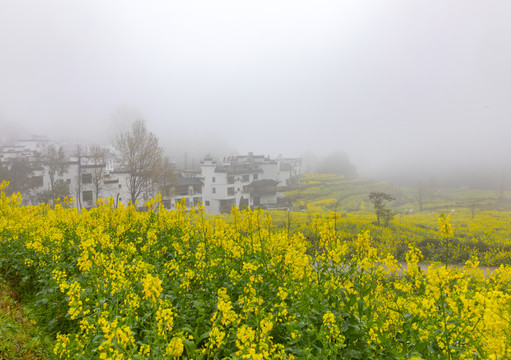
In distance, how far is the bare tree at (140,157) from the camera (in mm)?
8641

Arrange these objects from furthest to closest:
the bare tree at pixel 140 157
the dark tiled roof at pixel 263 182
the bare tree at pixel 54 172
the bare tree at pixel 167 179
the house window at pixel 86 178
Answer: the dark tiled roof at pixel 263 182
the bare tree at pixel 167 179
the bare tree at pixel 140 157
the house window at pixel 86 178
the bare tree at pixel 54 172

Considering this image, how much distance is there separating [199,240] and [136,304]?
1.80 meters

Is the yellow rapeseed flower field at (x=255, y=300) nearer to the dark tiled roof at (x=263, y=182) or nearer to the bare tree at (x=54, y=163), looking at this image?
the bare tree at (x=54, y=163)

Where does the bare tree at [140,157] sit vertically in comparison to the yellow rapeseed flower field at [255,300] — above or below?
above

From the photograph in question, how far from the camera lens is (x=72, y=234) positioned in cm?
399

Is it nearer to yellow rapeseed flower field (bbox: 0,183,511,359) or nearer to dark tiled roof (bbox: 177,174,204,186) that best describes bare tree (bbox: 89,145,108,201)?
dark tiled roof (bbox: 177,174,204,186)

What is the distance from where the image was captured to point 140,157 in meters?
8.87

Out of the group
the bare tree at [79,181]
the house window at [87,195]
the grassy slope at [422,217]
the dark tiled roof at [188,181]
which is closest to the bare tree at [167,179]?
the dark tiled roof at [188,181]

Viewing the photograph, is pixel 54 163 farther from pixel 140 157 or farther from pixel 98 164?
pixel 140 157

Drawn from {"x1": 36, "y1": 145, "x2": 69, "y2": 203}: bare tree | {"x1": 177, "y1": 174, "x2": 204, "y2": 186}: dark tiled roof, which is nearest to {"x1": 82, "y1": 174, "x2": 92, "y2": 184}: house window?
{"x1": 36, "y1": 145, "x2": 69, "y2": 203}: bare tree

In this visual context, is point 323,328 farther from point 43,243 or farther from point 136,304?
point 43,243

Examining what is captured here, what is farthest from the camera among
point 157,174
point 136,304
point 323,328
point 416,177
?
point 157,174

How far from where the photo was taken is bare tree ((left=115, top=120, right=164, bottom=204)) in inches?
340

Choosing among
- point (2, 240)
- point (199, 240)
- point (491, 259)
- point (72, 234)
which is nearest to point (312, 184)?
point (491, 259)
